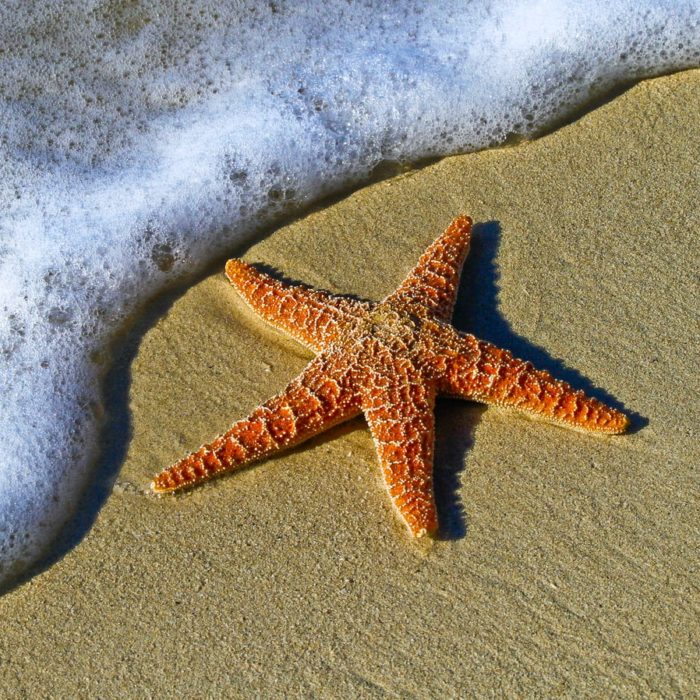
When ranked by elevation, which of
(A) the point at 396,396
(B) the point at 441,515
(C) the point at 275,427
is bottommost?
(B) the point at 441,515

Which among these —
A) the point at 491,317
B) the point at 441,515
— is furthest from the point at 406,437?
the point at 491,317

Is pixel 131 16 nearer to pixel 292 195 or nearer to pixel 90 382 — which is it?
pixel 292 195

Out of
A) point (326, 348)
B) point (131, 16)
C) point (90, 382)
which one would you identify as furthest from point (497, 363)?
point (131, 16)

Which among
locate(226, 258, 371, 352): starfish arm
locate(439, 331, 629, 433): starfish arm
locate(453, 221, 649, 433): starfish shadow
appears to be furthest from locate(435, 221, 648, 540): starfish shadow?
locate(226, 258, 371, 352): starfish arm

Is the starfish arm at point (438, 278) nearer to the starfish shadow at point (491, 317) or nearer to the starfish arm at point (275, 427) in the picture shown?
the starfish shadow at point (491, 317)

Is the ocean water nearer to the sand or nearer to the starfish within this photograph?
the sand

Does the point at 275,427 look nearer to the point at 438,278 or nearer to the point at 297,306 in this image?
the point at 297,306
